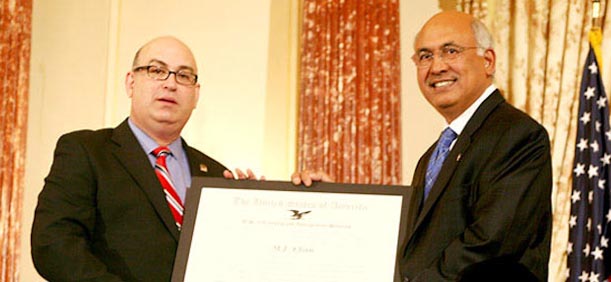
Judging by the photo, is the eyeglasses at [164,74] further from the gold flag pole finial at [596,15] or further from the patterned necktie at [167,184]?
the gold flag pole finial at [596,15]

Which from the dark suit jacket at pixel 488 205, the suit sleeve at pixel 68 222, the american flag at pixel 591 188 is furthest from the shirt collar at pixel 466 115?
the american flag at pixel 591 188

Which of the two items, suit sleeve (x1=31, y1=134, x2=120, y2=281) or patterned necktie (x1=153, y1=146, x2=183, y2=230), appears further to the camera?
patterned necktie (x1=153, y1=146, x2=183, y2=230)

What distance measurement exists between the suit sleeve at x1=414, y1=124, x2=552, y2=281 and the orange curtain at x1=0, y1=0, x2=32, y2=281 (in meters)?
3.88

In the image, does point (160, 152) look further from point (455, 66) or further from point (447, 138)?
point (455, 66)

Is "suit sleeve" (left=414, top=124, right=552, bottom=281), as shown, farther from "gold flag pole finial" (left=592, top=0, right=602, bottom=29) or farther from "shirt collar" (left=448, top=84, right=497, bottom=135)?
"gold flag pole finial" (left=592, top=0, right=602, bottom=29)

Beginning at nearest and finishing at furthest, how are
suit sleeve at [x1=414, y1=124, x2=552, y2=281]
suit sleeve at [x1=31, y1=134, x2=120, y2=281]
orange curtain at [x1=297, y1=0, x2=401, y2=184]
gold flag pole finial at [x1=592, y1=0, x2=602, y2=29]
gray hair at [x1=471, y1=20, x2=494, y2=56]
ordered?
1. suit sleeve at [x1=414, y1=124, x2=552, y2=281]
2. suit sleeve at [x1=31, y1=134, x2=120, y2=281]
3. gray hair at [x1=471, y1=20, x2=494, y2=56]
4. gold flag pole finial at [x1=592, y1=0, x2=602, y2=29]
5. orange curtain at [x1=297, y1=0, x2=401, y2=184]

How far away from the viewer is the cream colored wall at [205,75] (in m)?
6.61

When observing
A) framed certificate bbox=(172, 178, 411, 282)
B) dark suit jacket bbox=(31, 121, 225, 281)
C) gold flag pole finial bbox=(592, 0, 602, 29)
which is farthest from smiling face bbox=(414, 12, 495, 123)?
gold flag pole finial bbox=(592, 0, 602, 29)

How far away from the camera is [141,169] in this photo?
3883 mm

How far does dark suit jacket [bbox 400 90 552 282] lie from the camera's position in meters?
3.47

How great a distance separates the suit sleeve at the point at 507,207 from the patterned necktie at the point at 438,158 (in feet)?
0.97

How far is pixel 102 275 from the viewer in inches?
140

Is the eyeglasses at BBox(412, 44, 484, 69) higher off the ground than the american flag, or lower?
higher

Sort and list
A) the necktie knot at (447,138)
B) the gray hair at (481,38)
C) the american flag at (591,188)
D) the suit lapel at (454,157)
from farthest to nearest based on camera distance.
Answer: the american flag at (591,188) → the gray hair at (481,38) → the necktie knot at (447,138) → the suit lapel at (454,157)
